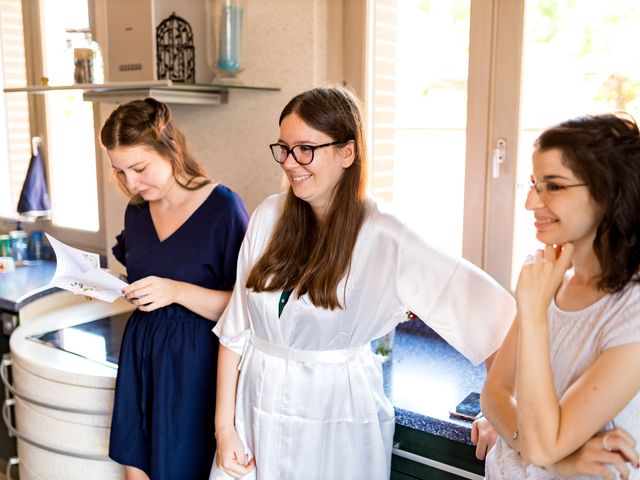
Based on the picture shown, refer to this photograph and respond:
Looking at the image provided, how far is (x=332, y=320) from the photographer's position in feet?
4.83

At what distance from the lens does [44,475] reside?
2.18 metres

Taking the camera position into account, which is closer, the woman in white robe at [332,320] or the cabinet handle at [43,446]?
the woman in white robe at [332,320]

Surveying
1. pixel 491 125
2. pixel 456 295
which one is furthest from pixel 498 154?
pixel 456 295

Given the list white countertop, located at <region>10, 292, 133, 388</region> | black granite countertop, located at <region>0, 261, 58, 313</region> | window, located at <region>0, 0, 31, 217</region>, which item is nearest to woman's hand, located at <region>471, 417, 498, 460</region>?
white countertop, located at <region>10, 292, 133, 388</region>

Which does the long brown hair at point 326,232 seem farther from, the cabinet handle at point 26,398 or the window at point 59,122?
the window at point 59,122

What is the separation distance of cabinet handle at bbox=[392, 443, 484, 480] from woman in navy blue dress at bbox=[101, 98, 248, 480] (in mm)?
503

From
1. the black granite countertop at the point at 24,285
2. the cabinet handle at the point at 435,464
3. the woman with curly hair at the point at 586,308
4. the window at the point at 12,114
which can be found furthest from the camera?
the window at the point at 12,114

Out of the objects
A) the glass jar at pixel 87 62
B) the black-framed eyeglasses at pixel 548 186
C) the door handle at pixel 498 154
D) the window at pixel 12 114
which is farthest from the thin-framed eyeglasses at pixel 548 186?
the window at pixel 12 114

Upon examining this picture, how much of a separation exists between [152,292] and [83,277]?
20cm

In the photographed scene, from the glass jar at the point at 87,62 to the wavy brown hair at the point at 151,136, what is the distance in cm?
77

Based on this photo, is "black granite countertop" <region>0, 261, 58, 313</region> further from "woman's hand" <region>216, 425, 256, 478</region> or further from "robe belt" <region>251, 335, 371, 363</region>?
"robe belt" <region>251, 335, 371, 363</region>

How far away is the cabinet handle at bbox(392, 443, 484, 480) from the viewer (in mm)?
1564

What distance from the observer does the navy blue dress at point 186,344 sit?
1765mm

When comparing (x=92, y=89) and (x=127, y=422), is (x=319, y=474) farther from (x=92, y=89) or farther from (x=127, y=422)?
(x=92, y=89)
